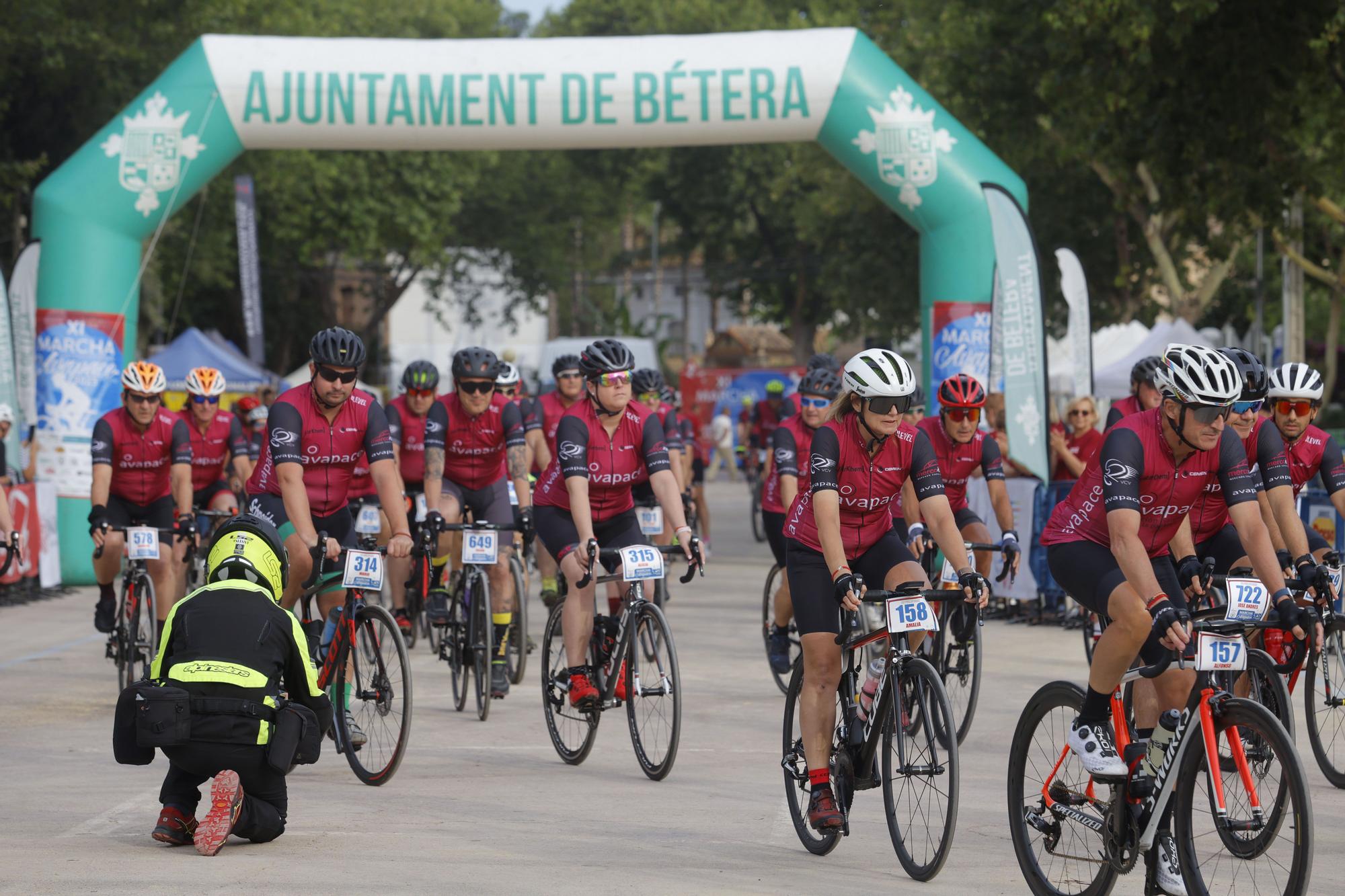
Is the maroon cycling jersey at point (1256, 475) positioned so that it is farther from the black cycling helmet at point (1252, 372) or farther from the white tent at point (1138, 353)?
the white tent at point (1138, 353)

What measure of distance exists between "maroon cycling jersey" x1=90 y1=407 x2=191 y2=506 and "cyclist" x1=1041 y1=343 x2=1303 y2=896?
6787mm

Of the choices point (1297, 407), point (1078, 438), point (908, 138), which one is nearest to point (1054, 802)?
point (1297, 407)

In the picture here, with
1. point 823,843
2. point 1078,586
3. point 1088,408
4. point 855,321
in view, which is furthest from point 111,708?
point 855,321

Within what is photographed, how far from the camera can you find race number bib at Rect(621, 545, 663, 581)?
870cm

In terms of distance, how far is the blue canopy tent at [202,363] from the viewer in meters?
31.7

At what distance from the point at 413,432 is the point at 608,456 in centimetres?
423

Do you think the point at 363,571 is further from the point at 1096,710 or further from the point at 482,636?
the point at 1096,710

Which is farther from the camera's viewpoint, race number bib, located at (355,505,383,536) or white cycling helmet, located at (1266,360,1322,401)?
race number bib, located at (355,505,383,536)

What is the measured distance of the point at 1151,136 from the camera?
20.3 meters

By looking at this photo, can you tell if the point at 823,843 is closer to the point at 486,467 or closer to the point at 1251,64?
the point at 486,467

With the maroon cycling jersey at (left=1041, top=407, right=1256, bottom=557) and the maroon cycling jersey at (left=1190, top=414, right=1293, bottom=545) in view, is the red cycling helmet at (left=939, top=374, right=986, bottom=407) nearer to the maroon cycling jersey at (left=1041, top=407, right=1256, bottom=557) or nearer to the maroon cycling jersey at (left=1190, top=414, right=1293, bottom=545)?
the maroon cycling jersey at (left=1190, top=414, right=1293, bottom=545)

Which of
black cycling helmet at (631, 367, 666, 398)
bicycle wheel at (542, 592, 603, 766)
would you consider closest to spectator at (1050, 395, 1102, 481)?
black cycling helmet at (631, 367, 666, 398)

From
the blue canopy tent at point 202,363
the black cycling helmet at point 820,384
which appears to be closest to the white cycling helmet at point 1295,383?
the black cycling helmet at point 820,384

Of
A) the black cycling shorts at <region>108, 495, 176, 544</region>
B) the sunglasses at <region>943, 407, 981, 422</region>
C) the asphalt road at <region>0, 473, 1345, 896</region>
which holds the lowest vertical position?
the asphalt road at <region>0, 473, 1345, 896</region>
